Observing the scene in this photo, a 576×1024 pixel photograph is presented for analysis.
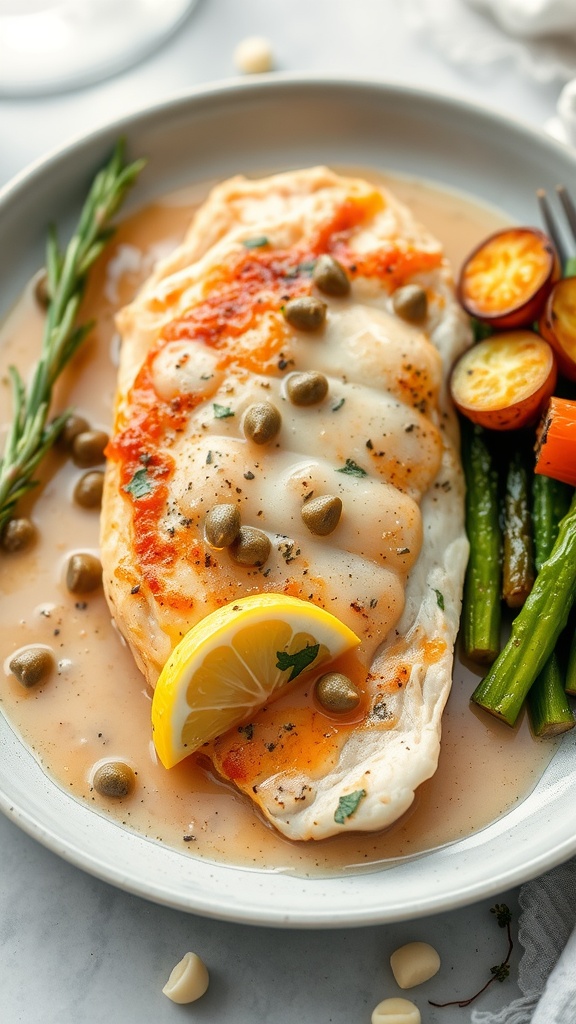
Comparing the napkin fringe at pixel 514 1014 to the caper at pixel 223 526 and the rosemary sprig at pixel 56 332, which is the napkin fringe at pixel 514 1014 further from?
the rosemary sprig at pixel 56 332

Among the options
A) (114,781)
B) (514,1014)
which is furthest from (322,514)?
(514,1014)

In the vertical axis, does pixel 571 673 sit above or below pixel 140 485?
below

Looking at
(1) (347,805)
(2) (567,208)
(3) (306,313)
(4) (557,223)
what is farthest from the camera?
A: (4) (557,223)

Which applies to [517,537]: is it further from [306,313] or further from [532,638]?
[306,313]

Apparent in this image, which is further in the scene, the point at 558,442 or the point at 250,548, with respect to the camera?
the point at 558,442

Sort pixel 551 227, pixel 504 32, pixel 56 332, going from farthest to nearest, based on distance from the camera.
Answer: pixel 504 32, pixel 551 227, pixel 56 332

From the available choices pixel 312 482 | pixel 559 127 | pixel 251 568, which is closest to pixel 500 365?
pixel 312 482
